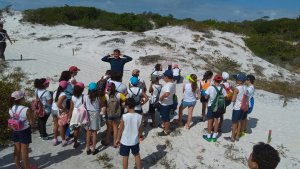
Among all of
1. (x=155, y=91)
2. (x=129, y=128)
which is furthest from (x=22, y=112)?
(x=155, y=91)

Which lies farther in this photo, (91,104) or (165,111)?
(165,111)

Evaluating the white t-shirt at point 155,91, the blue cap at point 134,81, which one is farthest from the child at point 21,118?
the white t-shirt at point 155,91

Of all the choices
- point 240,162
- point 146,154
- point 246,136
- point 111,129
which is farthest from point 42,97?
point 246,136

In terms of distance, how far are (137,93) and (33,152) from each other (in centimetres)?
283

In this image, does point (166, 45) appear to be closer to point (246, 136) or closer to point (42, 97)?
point (246, 136)

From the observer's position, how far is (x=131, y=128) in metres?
6.70

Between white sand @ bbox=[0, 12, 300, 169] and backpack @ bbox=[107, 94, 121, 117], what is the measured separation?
973mm

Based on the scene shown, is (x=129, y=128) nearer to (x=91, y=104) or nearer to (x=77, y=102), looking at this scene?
(x=91, y=104)

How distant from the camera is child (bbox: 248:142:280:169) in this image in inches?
140

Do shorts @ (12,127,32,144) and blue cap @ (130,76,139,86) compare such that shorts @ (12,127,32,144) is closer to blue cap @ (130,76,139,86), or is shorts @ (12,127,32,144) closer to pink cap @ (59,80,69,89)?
pink cap @ (59,80,69,89)

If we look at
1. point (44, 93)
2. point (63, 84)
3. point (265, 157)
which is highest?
point (265, 157)

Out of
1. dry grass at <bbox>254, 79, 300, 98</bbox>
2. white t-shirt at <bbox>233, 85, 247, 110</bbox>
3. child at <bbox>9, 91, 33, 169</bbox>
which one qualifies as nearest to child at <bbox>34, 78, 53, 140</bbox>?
child at <bbox>9, 91, 33, 169</bbox>

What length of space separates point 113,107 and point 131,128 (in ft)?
4.88

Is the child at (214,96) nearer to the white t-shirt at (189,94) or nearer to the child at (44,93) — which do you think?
the white t-shirt at (189,94)
